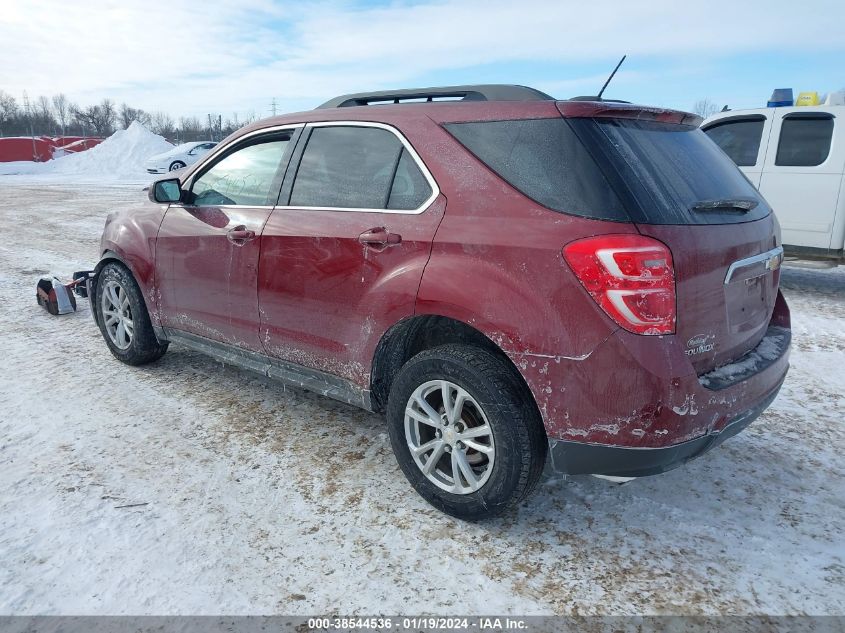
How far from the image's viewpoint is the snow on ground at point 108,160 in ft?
116

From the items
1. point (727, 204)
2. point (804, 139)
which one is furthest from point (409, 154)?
point (804, 139)

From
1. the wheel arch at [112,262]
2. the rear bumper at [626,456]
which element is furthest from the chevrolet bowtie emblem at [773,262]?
the wheel arch at [112,262]

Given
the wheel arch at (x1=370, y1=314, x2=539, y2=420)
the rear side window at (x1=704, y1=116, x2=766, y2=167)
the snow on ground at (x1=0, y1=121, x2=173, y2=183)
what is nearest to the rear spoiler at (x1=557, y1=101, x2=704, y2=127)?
the wheel arch at (x1=370, y1=314, x2=539, y2=420)

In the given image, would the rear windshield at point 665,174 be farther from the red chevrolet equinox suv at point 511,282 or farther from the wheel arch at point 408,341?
the wheel arch at point 408,341

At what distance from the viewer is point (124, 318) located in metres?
4.47

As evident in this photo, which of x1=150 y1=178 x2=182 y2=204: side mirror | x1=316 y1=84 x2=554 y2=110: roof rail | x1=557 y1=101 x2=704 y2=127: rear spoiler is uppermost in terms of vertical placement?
x1=316 y1=84 x2=554 y2=110: roof rail

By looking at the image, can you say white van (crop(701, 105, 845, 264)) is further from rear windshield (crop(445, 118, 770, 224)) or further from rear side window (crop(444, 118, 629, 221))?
rear side window (crop(444, 118, 629, 221))

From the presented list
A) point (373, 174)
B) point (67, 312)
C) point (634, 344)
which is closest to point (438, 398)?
point (634, 344)

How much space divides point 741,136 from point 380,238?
6.74 m

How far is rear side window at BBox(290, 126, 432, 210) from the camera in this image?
111 inches

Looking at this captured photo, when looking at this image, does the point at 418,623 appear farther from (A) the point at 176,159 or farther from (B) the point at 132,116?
(B) the point at 132,116

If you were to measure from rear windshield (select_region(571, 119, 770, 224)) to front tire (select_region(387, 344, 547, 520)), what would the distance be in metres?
0.83

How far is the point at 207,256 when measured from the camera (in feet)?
12.1

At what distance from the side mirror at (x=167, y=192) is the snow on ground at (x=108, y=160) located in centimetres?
3301
